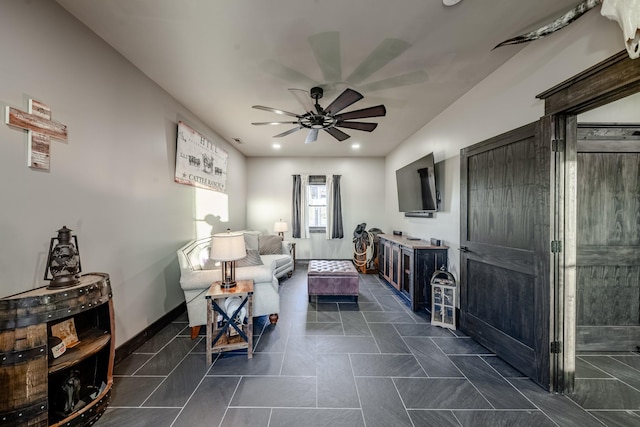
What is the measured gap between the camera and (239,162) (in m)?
5.44

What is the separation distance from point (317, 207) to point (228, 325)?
4.10 meters

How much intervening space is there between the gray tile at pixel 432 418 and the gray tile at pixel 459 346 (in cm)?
80

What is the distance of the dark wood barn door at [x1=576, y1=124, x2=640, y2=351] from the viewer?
2.23 metres

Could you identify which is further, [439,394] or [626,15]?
[439,394]

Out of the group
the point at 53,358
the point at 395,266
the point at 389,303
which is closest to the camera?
the point at 53,358

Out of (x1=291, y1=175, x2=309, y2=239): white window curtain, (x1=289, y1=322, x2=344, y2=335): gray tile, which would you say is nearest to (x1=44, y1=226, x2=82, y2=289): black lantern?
(x1=289, y1=322, x2=344, y2=335): gray tile

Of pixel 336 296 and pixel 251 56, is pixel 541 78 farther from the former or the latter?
pixel 336 296

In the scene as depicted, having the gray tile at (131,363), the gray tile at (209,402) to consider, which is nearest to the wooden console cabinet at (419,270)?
the gray tile at (209,402)

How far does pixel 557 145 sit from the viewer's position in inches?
68.4

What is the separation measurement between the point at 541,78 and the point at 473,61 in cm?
57

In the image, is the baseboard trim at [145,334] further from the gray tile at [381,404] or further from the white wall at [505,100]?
the white wall at [505,100]

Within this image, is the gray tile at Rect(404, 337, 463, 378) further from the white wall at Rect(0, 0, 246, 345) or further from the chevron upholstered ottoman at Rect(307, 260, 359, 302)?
the white wall at Rect(0, 0, 246, 345)

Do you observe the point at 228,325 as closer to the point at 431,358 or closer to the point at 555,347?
the point at 431,358

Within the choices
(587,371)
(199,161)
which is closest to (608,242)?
(587,371)
